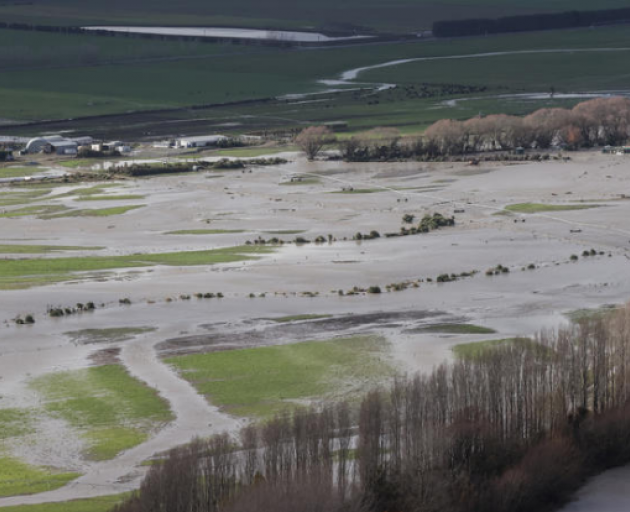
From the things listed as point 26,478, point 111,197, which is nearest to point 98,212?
point 111,197

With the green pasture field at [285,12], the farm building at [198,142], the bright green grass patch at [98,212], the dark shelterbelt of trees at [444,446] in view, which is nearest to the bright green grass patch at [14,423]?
the dark shelterbelt of trees at [444,446]

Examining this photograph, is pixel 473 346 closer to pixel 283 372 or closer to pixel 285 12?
pixel 283 372

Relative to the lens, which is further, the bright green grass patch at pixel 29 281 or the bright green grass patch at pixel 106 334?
the bright green grass patch at pixel 29 281

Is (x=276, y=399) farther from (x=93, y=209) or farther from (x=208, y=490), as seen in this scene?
(x=93, y=209)

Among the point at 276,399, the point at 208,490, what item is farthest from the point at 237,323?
the point at 208,490

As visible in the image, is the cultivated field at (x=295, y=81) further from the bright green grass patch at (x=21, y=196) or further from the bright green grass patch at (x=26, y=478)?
the bright green grass patch at (x=26, y=478)

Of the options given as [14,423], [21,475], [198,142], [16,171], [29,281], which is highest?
[198,142]
